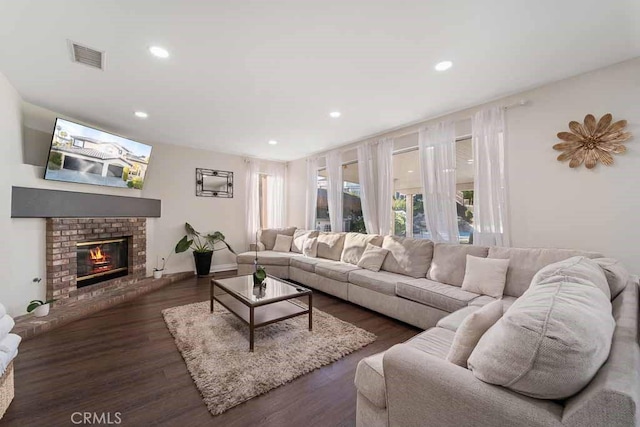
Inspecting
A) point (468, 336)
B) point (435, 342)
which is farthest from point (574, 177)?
point (468, 336)

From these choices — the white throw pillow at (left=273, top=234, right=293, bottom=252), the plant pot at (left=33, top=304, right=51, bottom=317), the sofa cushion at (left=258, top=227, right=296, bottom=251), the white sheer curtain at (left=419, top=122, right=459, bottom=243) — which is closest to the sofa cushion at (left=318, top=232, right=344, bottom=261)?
the white throw pillow at (left=273, top=234, right=293, bottom=252)

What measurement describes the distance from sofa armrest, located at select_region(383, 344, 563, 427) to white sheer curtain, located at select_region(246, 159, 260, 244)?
199 inches

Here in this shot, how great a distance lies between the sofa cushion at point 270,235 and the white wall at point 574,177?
395 centimetres

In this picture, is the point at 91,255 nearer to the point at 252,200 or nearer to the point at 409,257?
the point at 252,200

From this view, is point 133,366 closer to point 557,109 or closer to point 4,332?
point 4,332

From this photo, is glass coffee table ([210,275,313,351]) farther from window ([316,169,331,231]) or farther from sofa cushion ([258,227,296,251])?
window ([316,169,331,231])

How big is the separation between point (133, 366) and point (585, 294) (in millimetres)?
2862

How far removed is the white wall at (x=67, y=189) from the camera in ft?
8.66

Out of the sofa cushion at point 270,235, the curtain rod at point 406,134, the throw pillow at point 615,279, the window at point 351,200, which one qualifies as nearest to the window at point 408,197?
the curtain rod at point 406,134

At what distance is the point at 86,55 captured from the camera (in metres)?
2.21

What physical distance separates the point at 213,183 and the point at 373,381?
201 inches

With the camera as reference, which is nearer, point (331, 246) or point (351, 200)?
point (331, 246)

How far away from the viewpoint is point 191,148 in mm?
5176

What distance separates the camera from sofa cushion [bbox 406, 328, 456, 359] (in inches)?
59.2
